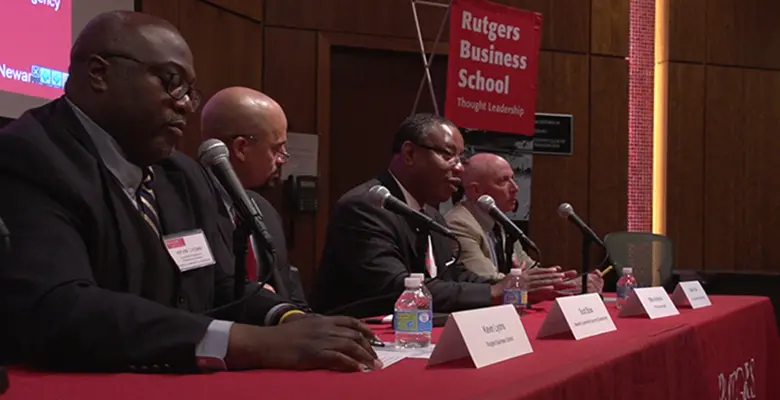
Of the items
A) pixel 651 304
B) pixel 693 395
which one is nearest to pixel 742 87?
pixel 651 304

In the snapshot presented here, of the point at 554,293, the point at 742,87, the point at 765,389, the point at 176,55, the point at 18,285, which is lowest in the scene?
A: the point at 765,389

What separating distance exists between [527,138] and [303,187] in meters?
1.72

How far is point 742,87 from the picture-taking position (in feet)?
23.1

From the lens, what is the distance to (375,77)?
19.4 feet

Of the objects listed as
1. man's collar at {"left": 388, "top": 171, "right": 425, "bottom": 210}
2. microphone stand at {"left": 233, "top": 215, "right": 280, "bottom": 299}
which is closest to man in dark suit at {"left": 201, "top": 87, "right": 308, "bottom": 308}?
man's collar at {"left": 388, "top": 171, "right": 425, "bottom": 210}

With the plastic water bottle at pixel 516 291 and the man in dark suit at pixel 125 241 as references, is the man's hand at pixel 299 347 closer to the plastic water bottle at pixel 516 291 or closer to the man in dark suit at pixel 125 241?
the man in dark suit at pixel 125 241

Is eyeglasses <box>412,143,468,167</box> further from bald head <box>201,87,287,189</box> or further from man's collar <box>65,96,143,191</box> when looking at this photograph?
man's collar <box>65,96,143,191</box>

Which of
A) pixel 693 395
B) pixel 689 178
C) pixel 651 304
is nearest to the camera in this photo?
pixel 693 395

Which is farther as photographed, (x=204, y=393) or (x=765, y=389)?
(x=765, y=389)

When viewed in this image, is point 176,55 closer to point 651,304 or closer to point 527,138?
point 651,304

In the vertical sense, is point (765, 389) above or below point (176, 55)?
below

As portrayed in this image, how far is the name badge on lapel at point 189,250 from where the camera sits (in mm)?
1666

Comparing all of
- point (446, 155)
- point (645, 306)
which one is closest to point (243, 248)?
point (645, 306)

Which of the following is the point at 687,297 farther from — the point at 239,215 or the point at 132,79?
the point at 132,79
